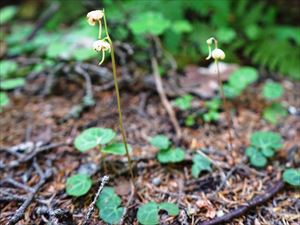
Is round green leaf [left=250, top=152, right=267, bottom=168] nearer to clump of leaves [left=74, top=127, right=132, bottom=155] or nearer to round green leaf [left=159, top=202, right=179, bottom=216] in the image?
round green leaf [left=159, top=202, right=179, bottom=216]

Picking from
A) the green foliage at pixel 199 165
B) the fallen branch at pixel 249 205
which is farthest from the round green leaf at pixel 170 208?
the green foliage at pixel 199 165

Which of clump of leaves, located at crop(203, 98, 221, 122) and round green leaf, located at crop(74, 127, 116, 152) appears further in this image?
clump of leaves, located at crop(203, 98, 221, 122)

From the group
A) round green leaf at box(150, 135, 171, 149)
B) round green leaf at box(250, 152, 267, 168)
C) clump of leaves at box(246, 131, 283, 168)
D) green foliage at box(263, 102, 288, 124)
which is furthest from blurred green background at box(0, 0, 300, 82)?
round green leaf at box(250, 152, 267, 168)

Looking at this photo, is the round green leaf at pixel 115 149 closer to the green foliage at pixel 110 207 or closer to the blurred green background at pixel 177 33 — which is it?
the green foliage at pixel 110 207

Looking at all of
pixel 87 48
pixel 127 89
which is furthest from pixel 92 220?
pixel 87 48

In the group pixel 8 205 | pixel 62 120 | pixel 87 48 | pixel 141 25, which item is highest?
pixel 141 25

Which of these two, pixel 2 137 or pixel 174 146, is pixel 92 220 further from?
pixel 2 137

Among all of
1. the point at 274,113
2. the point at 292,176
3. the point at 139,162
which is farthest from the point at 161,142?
the point at 274,113

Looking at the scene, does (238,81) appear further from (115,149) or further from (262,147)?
(115,149)
